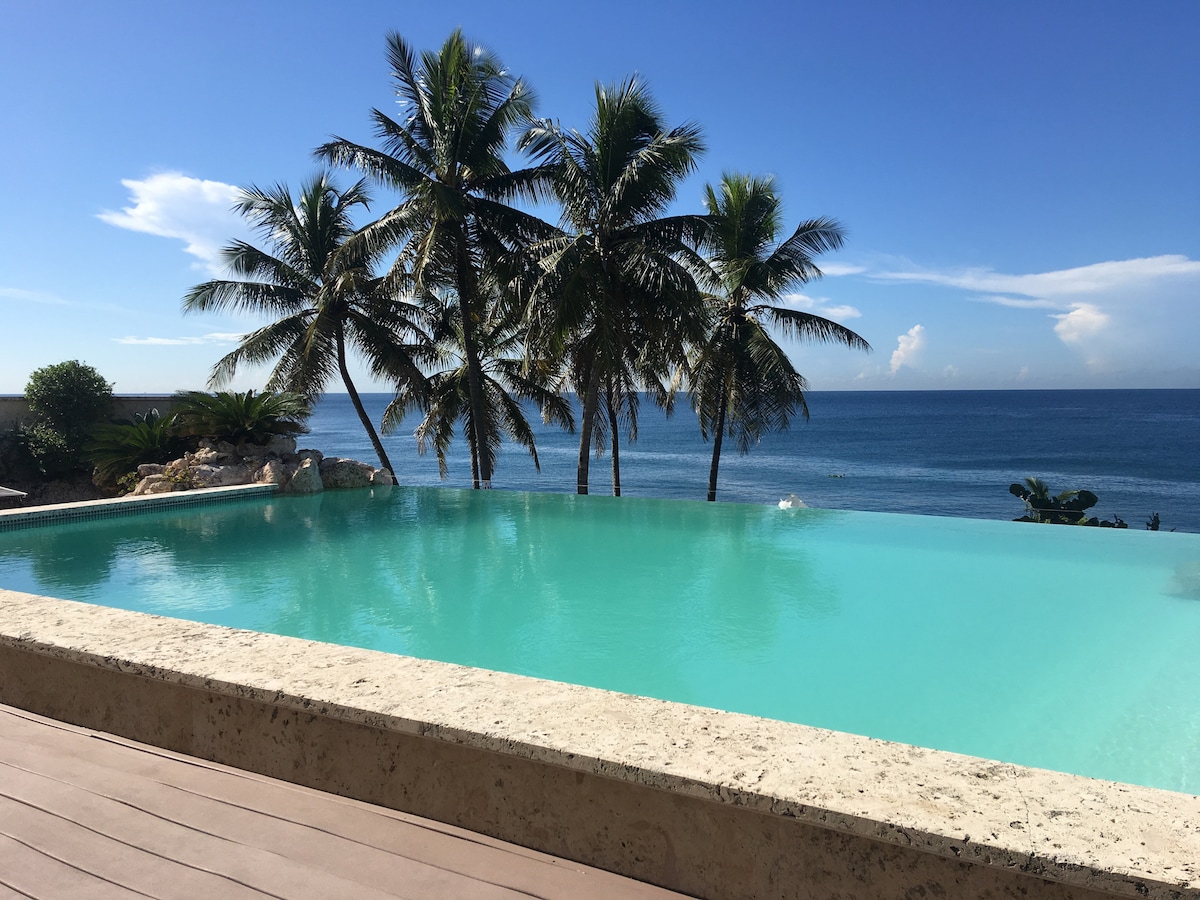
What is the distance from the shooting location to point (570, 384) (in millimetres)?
15680

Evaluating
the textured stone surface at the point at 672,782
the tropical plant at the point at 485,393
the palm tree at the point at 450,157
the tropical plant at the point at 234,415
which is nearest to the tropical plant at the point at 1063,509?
the palm tree at the point at 450,157

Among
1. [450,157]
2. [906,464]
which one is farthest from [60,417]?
[906,464]

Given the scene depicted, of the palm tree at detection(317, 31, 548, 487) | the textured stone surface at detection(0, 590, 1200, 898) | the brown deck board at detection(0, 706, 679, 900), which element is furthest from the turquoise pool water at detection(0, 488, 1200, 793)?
the palm tree at detection(317, 31, 548, 487)

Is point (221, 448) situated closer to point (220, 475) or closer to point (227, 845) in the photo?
point (220, 475)

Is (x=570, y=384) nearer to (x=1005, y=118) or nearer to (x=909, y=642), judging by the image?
(x=909, y=642)

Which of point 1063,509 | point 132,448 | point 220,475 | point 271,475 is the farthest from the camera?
point 132,448

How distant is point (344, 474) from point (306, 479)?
781 millimetres

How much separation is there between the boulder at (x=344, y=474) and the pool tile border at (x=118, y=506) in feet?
3.39

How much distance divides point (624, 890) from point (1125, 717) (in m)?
3.79

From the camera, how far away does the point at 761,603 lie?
629 cm

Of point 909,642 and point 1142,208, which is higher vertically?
point 1142,208

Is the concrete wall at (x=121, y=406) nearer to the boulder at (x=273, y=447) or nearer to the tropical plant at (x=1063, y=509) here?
the boulder at (x=273, y=447)

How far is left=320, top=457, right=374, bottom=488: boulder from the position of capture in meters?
13.7

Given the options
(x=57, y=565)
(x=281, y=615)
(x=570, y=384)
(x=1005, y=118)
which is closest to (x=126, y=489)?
(x=57, y=565)
